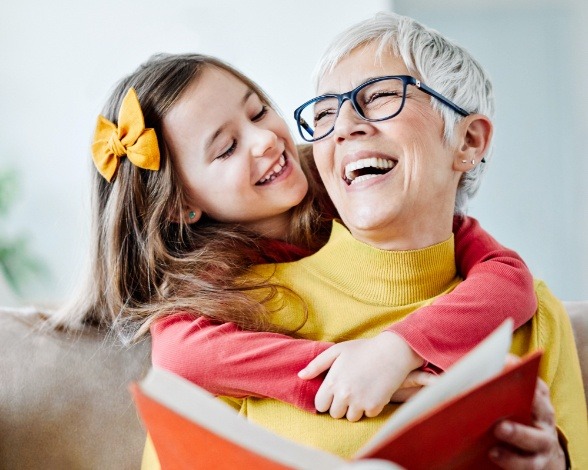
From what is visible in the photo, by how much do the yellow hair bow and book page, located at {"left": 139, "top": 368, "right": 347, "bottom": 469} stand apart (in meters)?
0.94

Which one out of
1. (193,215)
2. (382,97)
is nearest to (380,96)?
(382,97)

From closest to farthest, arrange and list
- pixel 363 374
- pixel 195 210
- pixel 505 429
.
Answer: pixel 505 429 < pixel 363 374 < pixel 195 210

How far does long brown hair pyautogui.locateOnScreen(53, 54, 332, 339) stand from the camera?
64.2 inches

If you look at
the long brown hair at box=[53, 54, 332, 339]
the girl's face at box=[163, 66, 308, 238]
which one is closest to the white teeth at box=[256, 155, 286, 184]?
the girl's face at box=[163, 66, 308, 238]

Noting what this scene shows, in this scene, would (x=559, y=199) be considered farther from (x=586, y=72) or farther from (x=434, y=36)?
(x=434, y=36)

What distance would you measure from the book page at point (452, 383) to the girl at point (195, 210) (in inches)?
21.4

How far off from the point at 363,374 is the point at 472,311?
0.24 m

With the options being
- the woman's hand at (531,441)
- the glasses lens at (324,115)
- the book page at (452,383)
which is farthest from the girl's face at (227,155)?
the book page at (452,383)

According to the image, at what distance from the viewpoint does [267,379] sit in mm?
1351

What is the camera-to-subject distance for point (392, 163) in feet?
4.87

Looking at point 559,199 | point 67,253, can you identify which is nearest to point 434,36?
point 559,199

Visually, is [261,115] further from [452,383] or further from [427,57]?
[452,383]

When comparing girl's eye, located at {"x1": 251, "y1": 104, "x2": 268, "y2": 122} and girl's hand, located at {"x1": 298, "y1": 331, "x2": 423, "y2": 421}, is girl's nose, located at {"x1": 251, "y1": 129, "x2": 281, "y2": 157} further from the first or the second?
girl's hand, located at {"x1": 298, "y1": 331, "x2": 423, "y2": 421}

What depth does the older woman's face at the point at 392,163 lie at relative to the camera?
4.77 ft
